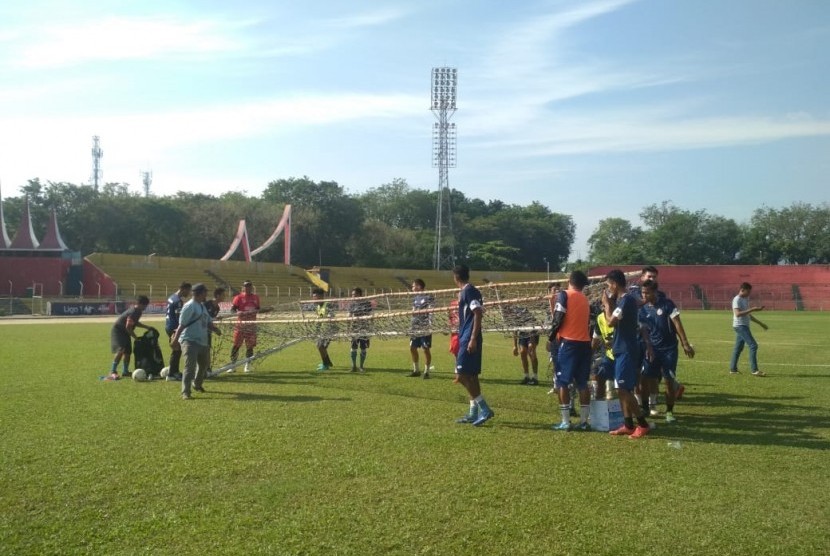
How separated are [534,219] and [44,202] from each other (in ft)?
200

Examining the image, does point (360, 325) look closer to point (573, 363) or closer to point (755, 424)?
point (573, 363)

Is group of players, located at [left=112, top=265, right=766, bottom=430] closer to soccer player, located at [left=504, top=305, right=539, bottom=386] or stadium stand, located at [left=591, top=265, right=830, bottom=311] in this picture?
soccer player, located at [left=504, top=305, right=539, bottom=386]

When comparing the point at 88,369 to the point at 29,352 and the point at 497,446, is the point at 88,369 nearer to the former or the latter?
the point at 29,352

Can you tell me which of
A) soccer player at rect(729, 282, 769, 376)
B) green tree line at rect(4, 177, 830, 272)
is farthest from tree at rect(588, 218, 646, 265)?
soccer player at rect(729, 282, 769, 376)

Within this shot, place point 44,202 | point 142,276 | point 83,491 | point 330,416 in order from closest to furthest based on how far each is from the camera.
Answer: point 83,491
point 330,416
point 142,276
point 44,202

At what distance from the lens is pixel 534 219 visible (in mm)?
95812

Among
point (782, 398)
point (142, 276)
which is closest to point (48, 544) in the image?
point (782, 398)

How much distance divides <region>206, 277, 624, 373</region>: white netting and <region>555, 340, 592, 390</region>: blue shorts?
34.2 inches

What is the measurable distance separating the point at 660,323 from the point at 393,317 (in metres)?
4.24

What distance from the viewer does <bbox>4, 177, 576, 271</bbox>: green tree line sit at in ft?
222

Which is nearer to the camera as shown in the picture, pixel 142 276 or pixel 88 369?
pixel 88 369

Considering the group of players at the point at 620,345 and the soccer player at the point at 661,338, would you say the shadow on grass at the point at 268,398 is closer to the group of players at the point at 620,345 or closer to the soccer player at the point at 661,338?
the group of players at the point at 620,345

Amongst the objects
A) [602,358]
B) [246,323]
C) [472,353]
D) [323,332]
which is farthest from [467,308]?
[246,323]

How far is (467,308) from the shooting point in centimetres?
856
